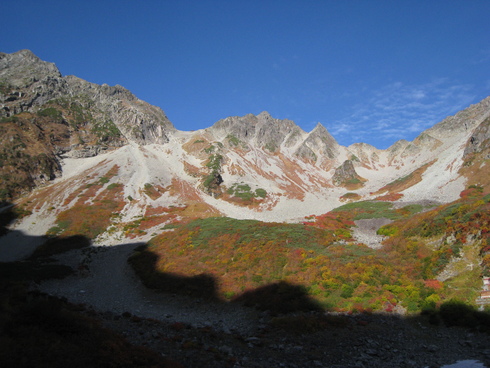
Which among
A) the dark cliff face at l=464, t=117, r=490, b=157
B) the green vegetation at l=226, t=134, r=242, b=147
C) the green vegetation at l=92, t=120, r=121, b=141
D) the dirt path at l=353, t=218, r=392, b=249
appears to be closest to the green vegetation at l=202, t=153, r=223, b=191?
the green vegetation at l=226, t=134, r=242, b=147

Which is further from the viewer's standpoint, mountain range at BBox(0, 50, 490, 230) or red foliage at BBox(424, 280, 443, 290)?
mountain range at BBox(0, 50, 490, 230)

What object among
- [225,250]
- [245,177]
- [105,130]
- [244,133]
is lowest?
[225,250]

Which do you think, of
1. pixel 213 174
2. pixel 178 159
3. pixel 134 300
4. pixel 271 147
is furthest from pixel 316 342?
pixel 271 147

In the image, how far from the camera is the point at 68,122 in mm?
132625

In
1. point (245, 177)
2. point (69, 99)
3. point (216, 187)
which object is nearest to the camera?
point (216, 187)

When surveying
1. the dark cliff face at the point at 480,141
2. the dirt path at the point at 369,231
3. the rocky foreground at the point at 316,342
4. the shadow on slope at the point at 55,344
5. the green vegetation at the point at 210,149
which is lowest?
the rocky foreground at the point at 316,342

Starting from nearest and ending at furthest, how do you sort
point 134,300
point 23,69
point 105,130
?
point 134,300, point 105,130, point 23,69

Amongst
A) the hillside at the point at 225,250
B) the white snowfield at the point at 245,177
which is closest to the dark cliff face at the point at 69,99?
the hillside at the point at 225,250

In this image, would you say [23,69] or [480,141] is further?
[23,69]

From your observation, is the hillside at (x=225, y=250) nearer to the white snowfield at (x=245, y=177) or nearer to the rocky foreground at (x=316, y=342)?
the rocky foreground at (x=316, y=342)

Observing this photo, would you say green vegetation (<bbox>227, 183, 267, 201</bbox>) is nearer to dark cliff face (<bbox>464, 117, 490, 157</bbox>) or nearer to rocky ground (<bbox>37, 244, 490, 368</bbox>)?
dark cliff face (<bbox>464, 117, 490, 157</bbox>)

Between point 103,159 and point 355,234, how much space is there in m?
109

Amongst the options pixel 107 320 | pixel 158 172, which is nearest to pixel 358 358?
pixel 107 320

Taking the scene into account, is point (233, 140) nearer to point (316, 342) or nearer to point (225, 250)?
point (225, 250)
